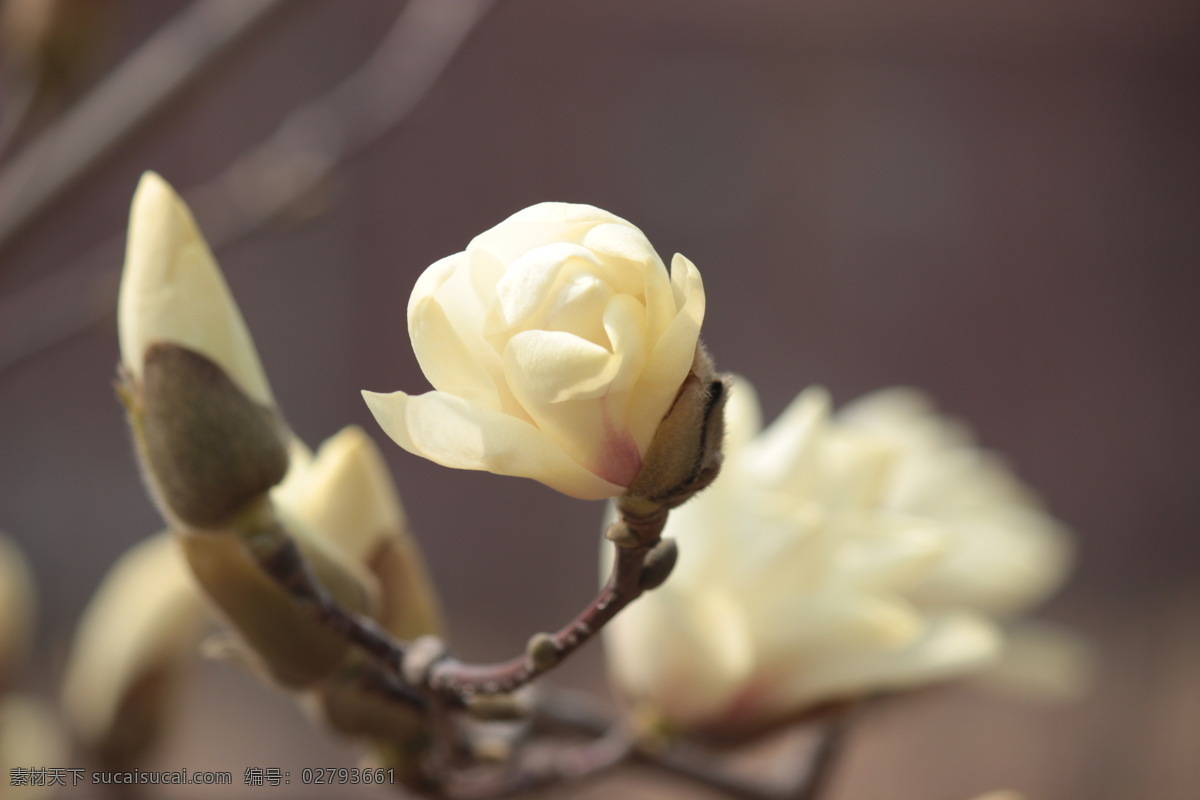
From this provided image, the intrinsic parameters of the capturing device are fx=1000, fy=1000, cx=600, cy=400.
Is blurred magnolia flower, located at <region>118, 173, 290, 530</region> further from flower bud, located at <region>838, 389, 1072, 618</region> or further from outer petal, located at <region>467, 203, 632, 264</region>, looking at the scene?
flower bud, located at <region>838, 389, 1072, 618</region>

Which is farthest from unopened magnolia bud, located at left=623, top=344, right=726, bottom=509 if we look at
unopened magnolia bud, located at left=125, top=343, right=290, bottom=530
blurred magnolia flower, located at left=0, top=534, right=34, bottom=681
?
blurred magnolia flower, located at left=0, top=534, right=34, bottom=681

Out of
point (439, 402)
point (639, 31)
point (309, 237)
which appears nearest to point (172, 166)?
point (309, 237)

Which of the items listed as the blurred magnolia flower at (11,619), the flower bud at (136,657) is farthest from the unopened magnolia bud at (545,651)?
the blurred magnolia flower at (11,619)

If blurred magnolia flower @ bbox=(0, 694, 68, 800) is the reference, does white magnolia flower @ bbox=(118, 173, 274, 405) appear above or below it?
above

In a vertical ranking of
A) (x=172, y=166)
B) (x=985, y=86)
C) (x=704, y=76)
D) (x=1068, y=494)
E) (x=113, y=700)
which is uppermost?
(x=985, y=86)

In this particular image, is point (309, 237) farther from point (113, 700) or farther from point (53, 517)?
point (113, 700)

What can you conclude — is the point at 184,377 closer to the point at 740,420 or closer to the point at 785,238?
the point at 740,420
